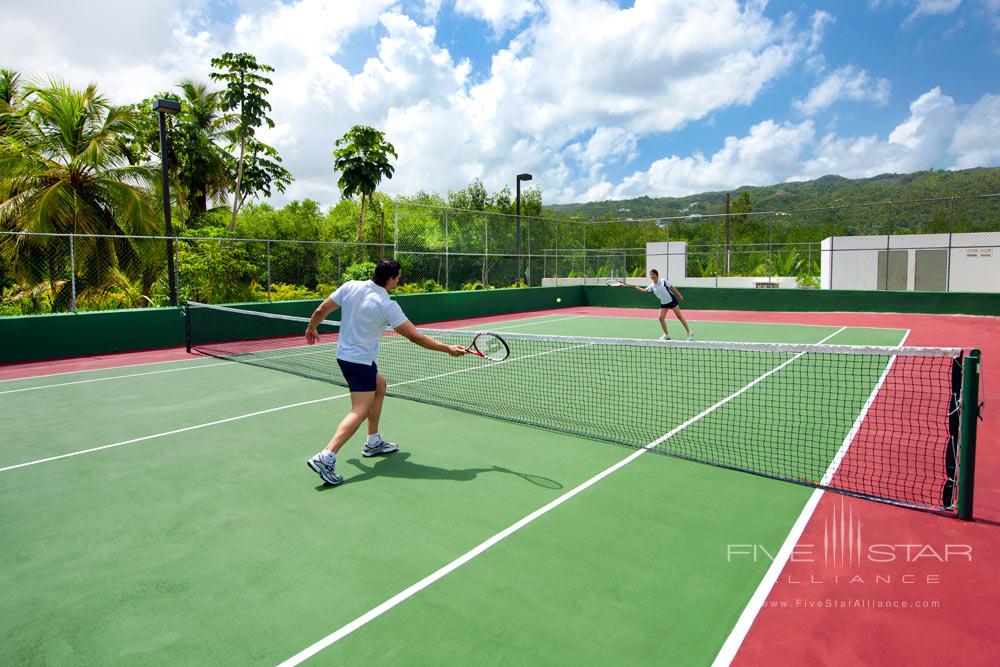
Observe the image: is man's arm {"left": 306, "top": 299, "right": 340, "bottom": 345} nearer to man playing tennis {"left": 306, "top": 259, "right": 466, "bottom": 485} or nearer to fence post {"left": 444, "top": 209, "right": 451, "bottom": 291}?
man playing tennis {"left": 306, "top": 259, "right": 466, "bottom": 485}

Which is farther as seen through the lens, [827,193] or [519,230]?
[827,193]

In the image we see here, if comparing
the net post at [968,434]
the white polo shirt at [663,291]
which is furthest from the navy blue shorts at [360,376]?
the white polo shirt at [663,291]

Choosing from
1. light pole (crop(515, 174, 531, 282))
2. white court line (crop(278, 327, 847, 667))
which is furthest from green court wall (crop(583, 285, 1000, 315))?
white court line (crop(278, 327, 847, 667))

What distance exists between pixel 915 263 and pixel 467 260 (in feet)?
72.1

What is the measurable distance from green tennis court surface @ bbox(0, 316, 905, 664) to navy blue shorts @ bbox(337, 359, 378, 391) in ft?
2.70

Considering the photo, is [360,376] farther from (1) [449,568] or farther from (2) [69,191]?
(2) [69,191]

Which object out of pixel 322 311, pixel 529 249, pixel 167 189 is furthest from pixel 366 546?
pixel 529 249

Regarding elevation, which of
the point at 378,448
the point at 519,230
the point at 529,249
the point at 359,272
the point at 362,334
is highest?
the point at 519,230

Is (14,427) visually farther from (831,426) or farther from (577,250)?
(577,250)

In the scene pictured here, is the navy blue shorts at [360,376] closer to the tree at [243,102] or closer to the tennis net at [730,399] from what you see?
the tennis net at [730,399]

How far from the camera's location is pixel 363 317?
5.25 meters

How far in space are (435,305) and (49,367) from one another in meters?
11.0

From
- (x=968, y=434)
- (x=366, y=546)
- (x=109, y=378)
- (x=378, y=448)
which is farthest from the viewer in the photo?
(x=109, y=378)

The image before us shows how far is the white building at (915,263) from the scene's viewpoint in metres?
26.7
